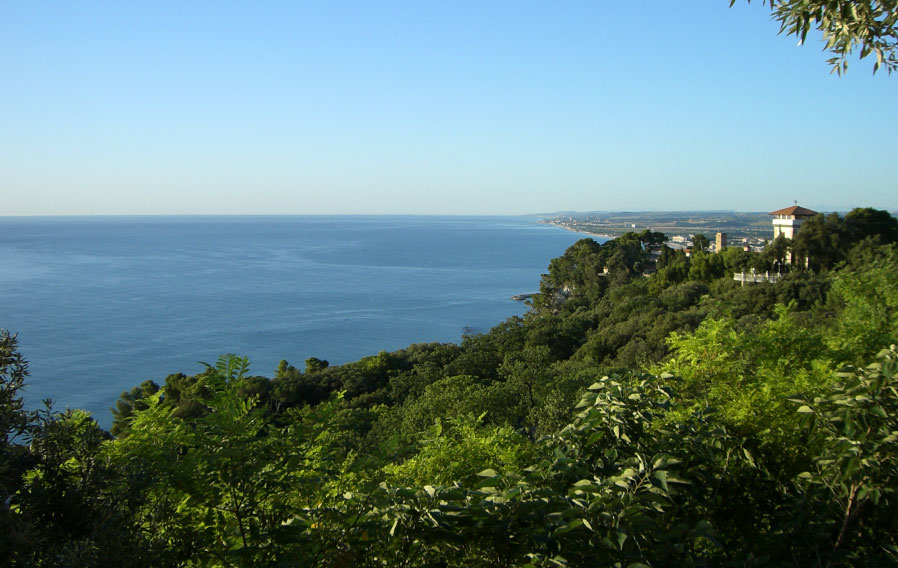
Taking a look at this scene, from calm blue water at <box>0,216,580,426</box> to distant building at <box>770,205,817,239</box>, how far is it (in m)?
25.1

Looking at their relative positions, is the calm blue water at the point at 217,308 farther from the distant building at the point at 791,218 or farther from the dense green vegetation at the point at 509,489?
the distant building at the point at 791,218

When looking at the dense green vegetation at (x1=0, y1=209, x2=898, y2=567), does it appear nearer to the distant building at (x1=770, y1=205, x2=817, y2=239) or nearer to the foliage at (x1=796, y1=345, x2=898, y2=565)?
the foliage at (x1=796, y1=345, x2=898, y2=565)

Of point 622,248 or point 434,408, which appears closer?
point 434,408

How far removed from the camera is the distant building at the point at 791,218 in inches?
1884

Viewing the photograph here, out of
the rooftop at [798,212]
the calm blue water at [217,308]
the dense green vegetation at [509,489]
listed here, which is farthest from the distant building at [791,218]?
the dense green vegetation at [509,489]

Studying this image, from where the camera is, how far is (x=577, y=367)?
68.4ft

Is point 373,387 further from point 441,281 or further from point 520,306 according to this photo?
point 441,281

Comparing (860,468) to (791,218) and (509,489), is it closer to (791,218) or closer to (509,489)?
(509,489)

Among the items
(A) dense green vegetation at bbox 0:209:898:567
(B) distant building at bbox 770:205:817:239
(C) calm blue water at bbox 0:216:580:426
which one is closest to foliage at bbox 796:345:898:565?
(A) dense green vegetation at bbox 0:209:898:567

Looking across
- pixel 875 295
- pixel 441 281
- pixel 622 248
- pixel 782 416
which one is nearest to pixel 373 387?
pixel 875 295

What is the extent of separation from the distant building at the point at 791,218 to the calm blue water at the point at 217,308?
25058mm

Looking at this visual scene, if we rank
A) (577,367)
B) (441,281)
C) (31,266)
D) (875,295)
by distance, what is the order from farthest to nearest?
1. (31,266)
2. (441,281)
3. (577,367)
4. (875,295)

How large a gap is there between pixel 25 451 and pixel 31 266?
10884cm

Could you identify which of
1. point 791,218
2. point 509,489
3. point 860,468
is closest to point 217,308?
point 791,218
